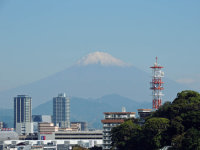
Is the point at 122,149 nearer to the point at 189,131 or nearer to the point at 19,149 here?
the point at 189,131

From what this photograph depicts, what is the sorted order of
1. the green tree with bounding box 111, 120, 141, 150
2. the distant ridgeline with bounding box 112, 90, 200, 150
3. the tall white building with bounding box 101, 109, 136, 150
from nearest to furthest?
1. the distant ridgeline with bounding box 112, 90, 200, 150
2. the green tree with bounding box 111, 120, 141, 150
3. the tall white building with bounding box 101, 109, 136, 150

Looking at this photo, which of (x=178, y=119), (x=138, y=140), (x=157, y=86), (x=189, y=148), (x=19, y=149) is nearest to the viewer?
(x=189, y=148)

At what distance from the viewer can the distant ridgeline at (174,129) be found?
108188 millimetres

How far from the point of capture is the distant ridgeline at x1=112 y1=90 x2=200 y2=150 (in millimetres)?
108188

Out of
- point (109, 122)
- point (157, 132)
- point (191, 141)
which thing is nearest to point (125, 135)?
point (157, 132)

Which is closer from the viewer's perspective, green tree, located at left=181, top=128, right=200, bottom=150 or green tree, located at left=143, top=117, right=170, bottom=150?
green tree, located at left=181, top=128, right=200, bottom=150

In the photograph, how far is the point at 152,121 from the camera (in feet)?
391

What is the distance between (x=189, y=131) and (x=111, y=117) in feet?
217

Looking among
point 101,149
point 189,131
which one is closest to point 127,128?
point 189,131

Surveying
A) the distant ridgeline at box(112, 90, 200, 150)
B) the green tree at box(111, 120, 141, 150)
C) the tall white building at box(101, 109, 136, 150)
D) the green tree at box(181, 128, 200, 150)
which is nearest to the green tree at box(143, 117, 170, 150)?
the distant ridgeline at box(112, 90, 200, 150)

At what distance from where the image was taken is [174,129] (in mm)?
117000

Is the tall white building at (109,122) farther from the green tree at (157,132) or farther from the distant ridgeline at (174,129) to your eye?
the green tree at (157,132)

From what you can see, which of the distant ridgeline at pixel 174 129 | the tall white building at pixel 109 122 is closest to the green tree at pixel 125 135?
the distant ridgeline at pixel 174 129

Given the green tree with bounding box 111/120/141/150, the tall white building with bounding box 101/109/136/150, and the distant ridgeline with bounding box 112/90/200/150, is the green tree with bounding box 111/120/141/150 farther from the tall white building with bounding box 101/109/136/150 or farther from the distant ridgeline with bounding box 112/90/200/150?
the tall white building with bounding box 101/109/136/150
